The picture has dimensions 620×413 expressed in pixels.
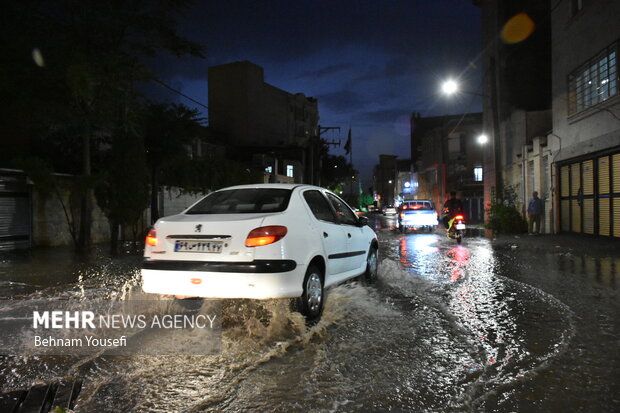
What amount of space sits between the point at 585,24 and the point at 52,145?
2079cm

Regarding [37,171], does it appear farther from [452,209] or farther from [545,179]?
[545,179]

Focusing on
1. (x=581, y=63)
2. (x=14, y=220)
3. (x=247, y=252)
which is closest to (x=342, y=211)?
(x=247, y=252)

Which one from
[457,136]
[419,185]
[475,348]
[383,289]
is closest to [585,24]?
[383,289]

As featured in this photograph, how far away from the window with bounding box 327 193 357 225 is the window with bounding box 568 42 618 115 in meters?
12.1

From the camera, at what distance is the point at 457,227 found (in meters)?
16.6

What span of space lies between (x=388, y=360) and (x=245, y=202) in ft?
9.38

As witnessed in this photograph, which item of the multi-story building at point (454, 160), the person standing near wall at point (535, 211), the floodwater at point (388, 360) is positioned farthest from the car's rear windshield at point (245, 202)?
the multi-story building at point (454, 160)

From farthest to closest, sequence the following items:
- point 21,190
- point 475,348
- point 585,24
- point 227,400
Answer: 1. point 585,24
2. point 21,190
3. point 475,348
4. point 227,400

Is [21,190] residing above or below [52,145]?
below

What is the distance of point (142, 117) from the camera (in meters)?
15.3

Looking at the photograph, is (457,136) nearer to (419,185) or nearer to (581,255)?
(419,185)

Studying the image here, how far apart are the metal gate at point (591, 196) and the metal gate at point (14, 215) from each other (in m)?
18.1

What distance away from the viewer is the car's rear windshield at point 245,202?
18.9 ft

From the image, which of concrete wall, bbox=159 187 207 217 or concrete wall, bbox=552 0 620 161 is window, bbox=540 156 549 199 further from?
concrete wall, bbox=159 187 207 217
